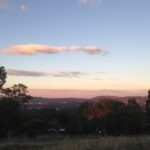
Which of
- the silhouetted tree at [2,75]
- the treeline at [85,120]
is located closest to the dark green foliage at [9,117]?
the treeline at [85,120]

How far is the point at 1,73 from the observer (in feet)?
242

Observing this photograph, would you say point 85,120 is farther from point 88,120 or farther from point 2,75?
point 2,75

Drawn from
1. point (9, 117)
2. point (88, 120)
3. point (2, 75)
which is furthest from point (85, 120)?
point (2, 75)

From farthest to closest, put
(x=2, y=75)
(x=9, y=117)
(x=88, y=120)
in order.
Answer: (x=2, y=75) → (x=88, y=120) → (x=9, y=117)

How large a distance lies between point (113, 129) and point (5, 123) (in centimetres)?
1604

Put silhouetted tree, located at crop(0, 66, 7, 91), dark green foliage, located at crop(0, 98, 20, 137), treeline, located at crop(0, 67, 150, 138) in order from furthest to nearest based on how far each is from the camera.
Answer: silhouetted tree, located at crop(0, 66, 7, 91) < treeline, located at crop(0, 67, 150, 138) < dark green foliage, located at crop(0, 98, 20, 137)

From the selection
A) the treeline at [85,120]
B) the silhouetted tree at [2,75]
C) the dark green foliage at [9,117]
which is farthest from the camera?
the silhouetted tree at [2,75]

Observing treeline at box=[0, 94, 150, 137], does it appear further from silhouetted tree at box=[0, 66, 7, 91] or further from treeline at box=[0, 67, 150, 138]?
silhouetted tree at box=[0, 66, 7, 91]

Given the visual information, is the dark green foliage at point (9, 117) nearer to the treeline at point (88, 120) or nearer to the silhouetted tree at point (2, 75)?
the treeline at point (88, 120)

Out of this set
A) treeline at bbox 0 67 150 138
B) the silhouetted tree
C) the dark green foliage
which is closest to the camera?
the dark green foliage

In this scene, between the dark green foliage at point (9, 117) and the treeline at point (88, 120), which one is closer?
the dark green foliage at point (9, 117)

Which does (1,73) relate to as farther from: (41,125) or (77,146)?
(77,146)

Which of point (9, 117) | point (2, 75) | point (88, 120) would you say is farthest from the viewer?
point (2, 75)

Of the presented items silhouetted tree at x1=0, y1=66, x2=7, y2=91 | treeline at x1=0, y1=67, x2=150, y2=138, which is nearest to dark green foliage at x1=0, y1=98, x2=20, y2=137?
treeline at x1=0, y1=67, x2=150, y2=138
